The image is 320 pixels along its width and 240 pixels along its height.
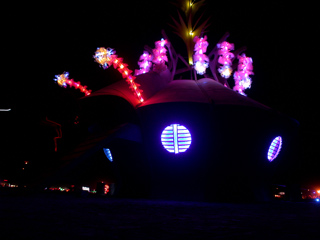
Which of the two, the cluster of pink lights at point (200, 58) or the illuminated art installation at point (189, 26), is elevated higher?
the illuminated art installation at point (189, 26)

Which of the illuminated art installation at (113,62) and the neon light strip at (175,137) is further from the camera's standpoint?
the illuminated art installation at (113,62)

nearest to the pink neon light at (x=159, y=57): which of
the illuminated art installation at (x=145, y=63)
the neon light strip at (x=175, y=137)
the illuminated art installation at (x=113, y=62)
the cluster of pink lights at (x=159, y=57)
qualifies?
the cluster of pink lights at (x=159, y=57)

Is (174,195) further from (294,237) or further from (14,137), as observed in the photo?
(14,137)

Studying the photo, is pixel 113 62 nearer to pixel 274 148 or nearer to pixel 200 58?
pixel 200 58

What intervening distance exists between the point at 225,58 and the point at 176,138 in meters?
8.36

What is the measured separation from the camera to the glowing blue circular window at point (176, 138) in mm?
11469

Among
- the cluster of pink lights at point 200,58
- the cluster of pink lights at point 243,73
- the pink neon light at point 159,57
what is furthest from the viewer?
the cluster of pink lights at point 243,73

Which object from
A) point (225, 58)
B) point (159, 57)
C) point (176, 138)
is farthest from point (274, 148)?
point (159, 57)

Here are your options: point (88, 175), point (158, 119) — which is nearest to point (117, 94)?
point (158, 119)

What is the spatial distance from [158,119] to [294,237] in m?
8.76

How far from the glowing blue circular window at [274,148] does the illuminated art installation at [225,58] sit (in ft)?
18.1

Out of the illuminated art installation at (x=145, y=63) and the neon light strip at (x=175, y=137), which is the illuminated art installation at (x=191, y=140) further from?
the illuminated art installation at (x=145, y=63)

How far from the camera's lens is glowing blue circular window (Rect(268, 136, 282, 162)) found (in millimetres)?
13480

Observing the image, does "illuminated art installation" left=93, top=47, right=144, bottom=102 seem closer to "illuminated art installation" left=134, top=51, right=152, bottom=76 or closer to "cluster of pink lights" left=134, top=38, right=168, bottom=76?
"cluster of pink lights" left=134, top=38, right=168, bottom=76
